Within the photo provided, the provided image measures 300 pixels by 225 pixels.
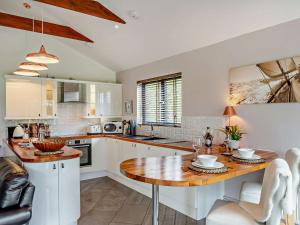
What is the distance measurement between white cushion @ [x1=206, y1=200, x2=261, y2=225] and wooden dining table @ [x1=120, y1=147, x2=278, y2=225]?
0.25 m

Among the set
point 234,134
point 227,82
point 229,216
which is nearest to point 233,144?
point 234,134

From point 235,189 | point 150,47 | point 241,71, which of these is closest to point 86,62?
point 150,47

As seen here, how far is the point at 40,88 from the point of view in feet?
14.6

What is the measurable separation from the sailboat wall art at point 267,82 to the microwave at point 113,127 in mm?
2755

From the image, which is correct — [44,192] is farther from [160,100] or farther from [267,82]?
[267,82]

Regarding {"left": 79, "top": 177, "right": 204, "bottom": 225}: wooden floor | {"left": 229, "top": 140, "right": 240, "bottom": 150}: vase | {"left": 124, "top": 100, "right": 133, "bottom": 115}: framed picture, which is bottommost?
{"left": 79, "top": 177, "right": 204, "bottom": 225}: wooden floor

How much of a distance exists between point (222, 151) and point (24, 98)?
360cm

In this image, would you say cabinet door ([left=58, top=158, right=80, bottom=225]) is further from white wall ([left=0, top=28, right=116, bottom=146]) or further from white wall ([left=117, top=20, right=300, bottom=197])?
white wall ([left=0, top=28, right=116, bottom=146])

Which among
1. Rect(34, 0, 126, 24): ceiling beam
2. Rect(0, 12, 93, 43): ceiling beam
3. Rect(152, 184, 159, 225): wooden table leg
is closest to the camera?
Rect(152, 184, 159, 225): wooden table leg

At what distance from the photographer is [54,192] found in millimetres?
2494

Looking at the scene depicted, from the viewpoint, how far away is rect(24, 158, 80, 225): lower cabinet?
2418 mm

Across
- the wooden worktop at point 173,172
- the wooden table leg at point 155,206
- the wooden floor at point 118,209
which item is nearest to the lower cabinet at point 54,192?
the wooden floor at point 118,209

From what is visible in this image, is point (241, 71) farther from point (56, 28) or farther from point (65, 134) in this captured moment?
point (65, 134)

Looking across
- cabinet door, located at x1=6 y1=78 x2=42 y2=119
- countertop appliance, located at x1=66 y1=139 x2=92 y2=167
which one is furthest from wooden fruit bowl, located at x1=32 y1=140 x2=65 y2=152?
cabinet door, located at x1=6 y1=78 x2=42 y2=119
